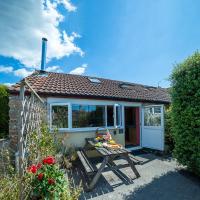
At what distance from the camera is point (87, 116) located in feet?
30.6

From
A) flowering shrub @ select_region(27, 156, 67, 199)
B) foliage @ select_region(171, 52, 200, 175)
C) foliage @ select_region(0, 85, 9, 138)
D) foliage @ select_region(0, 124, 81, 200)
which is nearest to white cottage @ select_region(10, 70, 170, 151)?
foliage @ select_region(171, 52, 200, 175)

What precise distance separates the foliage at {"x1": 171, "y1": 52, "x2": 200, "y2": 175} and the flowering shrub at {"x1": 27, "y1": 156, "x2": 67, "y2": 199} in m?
4.48

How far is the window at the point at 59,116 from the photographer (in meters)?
8.30

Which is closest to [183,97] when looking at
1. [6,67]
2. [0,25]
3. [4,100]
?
[0,25]

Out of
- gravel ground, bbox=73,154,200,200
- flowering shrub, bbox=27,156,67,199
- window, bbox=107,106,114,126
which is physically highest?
window, bbox=107,106,114,126

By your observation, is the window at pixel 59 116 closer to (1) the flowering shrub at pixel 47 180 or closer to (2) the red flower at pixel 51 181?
(1) the flowering shrub at pixel 47 180

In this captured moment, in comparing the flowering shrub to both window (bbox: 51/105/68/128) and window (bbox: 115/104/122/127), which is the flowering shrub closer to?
window (bbox: 51/105/68/128)

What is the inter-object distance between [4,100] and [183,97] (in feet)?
36.7

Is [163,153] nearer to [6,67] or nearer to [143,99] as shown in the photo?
[143,99]

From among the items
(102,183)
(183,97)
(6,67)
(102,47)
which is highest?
(102,47)

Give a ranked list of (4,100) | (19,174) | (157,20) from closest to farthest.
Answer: (19,174) → (157,20) → (4,100)

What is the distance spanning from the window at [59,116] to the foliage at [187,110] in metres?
4.85

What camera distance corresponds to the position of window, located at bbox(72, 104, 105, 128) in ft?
29.1

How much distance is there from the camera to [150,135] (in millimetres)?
10180
